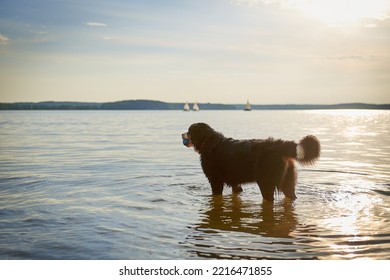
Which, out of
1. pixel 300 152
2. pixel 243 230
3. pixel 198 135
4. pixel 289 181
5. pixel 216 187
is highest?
pixel 198 135

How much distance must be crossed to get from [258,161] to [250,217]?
3.88 ft

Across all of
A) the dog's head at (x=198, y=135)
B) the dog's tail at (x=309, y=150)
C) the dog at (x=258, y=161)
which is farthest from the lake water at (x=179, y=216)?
the dog's head at (x=198, y=135)

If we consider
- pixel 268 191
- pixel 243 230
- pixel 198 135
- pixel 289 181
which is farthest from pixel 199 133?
pixel 243 230

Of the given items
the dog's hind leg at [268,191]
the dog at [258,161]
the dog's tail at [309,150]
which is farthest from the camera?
the dog's hind leg at [268,191]

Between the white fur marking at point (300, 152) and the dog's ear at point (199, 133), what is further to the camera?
the dog's ear at point (199, 133)

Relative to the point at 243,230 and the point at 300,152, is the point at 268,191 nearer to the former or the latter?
the point at 300,152

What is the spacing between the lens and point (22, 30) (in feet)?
42.3

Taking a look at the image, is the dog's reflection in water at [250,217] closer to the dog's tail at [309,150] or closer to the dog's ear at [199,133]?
the dog's tail at [309,150]

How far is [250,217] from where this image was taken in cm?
763

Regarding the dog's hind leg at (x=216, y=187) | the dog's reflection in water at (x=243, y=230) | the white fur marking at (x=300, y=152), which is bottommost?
the dog's reflection in water at (x=243, y=230)

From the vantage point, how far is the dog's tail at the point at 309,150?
789cm
